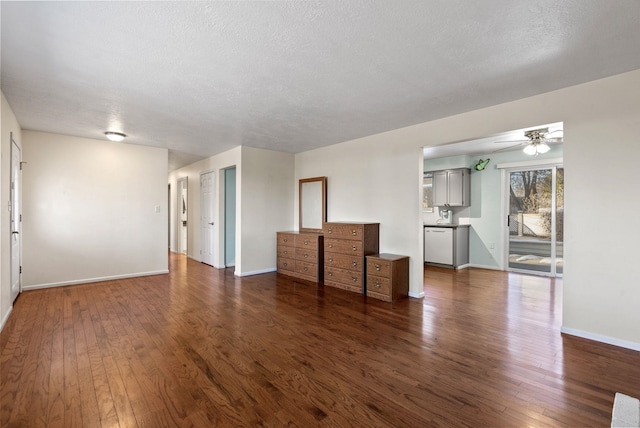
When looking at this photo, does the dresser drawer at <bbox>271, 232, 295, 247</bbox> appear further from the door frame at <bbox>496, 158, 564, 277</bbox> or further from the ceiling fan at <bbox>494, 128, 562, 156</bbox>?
the door frame at <bbox>496, 158, 564, 277</bbox>

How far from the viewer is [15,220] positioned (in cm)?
392

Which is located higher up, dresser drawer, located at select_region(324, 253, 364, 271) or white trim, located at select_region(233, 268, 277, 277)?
dresser drawer, located at select_region(324, 253, 364, 271)

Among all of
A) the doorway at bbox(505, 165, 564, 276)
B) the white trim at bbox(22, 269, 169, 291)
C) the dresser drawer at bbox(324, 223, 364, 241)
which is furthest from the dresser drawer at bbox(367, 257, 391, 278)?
the white trim at bbox(22, 269, 169, 291)

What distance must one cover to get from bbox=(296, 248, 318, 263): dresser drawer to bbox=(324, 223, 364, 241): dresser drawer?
46 centimetres

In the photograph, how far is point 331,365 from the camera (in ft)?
7.55

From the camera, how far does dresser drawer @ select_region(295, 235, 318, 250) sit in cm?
517

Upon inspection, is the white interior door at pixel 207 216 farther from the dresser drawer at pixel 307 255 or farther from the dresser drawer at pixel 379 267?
the dresser drawer at pixel 379 267

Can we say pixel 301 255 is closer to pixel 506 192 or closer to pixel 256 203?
pixel 256 203

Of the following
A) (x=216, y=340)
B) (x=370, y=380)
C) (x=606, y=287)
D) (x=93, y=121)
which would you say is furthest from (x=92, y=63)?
(x=606, y=287)

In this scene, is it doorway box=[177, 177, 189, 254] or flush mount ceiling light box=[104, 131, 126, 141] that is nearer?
flush mount ceiling light box=[104, 131, 126, 141]

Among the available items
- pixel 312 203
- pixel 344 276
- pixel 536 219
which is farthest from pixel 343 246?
pixel 536 219

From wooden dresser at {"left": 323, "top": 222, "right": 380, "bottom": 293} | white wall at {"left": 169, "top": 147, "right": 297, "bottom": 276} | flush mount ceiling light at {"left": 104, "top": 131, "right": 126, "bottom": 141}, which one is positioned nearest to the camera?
wooden dresser at {"left": 323, "top": 222, "right": 380, "bottom": 293}

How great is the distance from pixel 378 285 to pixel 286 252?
218 cm

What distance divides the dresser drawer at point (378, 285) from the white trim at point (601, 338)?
5.99 ft
